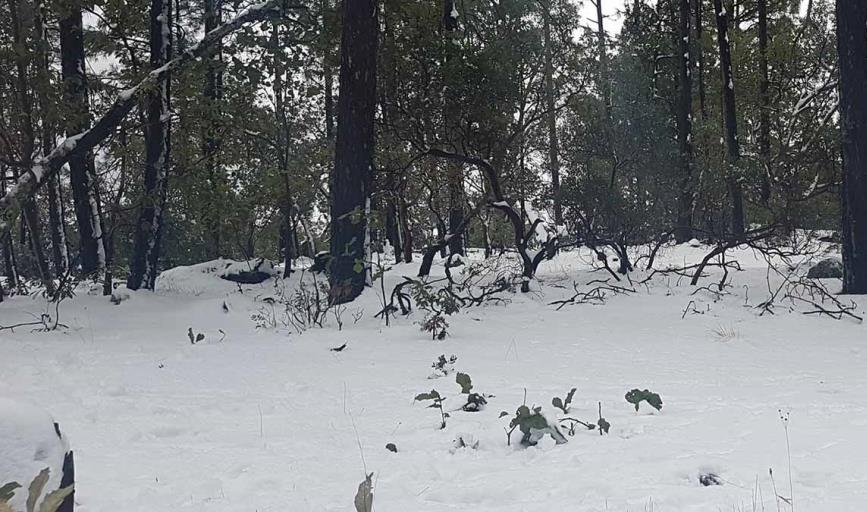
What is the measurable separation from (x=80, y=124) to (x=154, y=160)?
104 cm

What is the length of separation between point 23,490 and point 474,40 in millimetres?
12635

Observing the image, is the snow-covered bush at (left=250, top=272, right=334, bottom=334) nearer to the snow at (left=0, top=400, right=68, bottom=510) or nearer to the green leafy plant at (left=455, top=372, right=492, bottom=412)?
the green leafy plant at (left=455, top=372, right=492, bottom=412)

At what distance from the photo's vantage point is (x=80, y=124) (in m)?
8.93

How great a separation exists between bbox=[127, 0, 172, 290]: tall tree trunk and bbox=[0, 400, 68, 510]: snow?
7.65m

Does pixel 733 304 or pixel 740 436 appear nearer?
pixel 740 436

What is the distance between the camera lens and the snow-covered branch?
746cm

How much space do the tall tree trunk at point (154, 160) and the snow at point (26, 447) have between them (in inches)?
301

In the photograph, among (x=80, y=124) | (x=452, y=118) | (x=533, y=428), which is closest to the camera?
(x=533, y=428)

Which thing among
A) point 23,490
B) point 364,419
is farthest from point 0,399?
point 364,419

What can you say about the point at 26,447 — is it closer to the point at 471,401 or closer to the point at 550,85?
the point at 471,401

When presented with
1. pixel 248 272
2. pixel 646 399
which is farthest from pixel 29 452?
pixel 248 272

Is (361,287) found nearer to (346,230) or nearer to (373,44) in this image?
(346,230)

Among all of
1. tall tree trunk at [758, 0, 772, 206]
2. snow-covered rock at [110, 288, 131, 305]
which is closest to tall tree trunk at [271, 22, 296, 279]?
snow-covered rock at [110, 288, 131, 305]

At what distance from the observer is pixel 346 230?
773 centimetres
